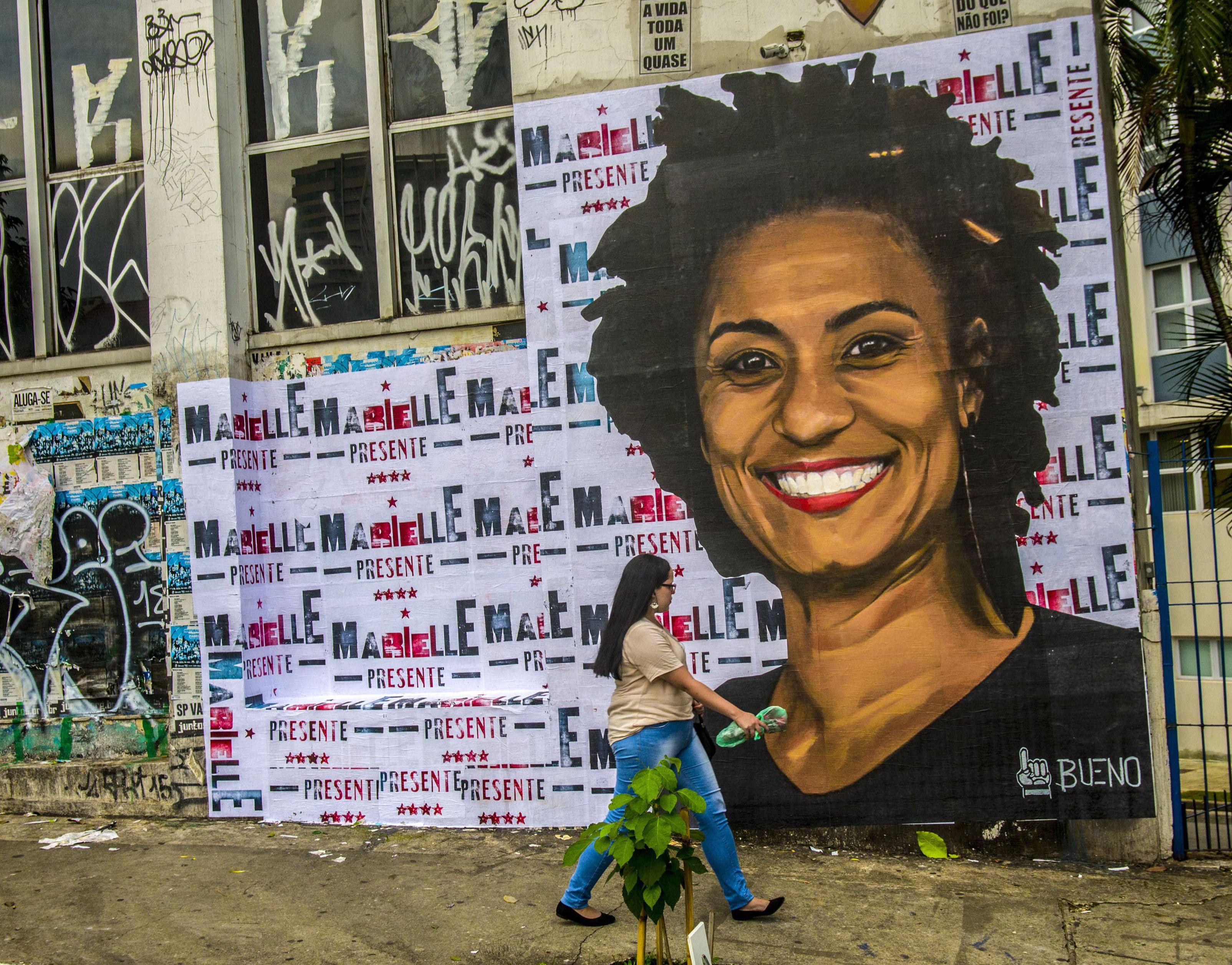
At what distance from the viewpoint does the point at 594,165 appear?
241 inches

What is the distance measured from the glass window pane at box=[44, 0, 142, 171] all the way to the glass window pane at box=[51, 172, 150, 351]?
0.71 ft

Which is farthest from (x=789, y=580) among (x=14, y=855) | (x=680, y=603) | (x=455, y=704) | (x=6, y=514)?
(x=6, y=514)

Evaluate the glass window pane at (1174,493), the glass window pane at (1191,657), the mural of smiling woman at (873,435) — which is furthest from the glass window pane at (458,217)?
the glass window pane at (1191,657)

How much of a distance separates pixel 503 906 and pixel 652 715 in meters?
1.39

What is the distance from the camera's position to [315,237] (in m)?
7.01

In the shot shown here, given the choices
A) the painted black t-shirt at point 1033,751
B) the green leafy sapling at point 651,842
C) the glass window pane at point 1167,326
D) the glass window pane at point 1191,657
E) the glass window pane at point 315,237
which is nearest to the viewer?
the green leafy sapling at point 651,842

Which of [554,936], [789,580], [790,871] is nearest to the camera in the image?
[554,936]

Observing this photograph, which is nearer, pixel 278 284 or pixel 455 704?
A: pixel 455 704

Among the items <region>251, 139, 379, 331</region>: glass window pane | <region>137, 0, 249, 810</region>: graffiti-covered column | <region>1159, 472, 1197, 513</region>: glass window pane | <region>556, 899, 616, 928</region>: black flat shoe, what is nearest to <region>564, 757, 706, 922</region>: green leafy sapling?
<region>556, 899, 616, 928</region>: black flat shoe

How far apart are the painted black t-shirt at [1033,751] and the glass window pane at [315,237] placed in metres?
4.39

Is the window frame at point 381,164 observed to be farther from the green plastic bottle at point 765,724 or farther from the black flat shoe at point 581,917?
the black flat shoe at point 581,917

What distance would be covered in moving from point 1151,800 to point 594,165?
4.84 m

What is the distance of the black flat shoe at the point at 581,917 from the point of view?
4.59 m

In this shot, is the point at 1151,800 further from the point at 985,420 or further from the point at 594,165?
the point at 594,165
